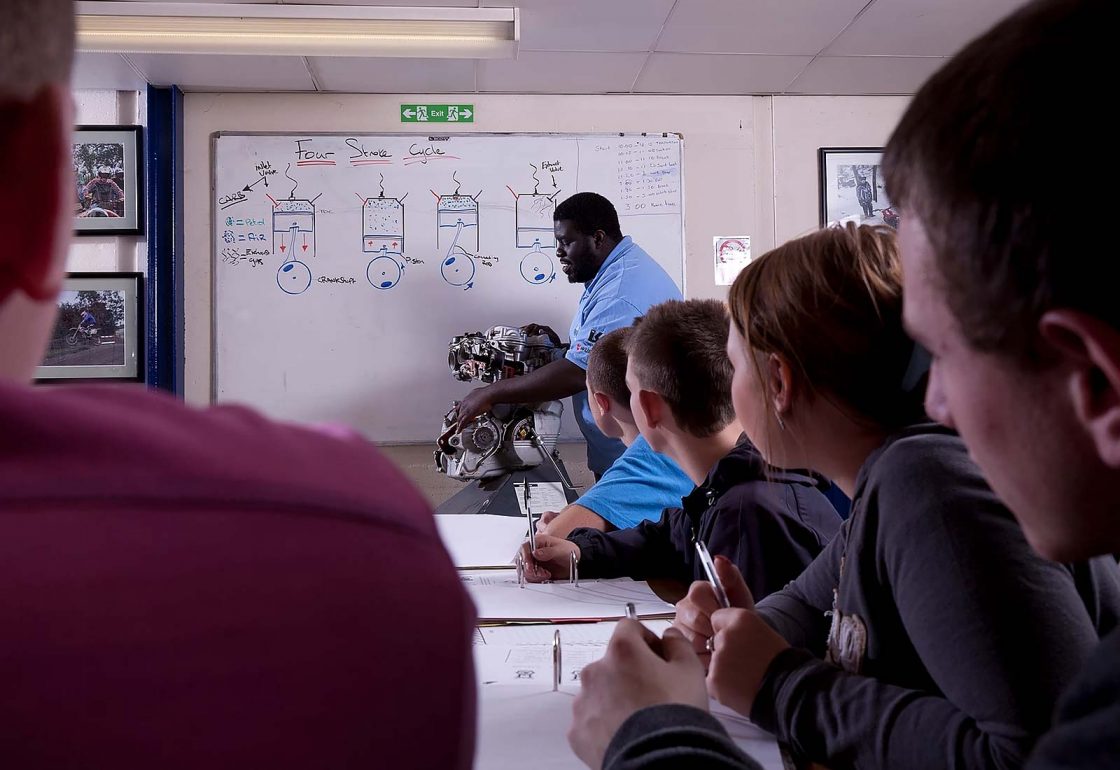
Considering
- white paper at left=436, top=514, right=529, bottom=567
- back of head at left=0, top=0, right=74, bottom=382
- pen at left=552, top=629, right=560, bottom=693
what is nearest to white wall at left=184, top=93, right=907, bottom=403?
white paper at left=436, top=514, right=529, bottom=567

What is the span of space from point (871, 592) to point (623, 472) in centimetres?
122

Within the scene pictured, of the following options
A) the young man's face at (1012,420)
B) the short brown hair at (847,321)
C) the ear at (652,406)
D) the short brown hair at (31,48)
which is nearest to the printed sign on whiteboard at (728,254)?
the ear at (652,406)

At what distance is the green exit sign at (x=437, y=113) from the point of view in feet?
12.1

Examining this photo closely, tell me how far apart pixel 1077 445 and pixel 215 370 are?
3722mm

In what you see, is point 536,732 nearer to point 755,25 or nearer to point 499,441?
point 499,441

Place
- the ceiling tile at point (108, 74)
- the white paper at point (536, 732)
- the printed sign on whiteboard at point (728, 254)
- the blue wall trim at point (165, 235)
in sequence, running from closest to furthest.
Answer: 1. the white paper at point (536, 732)
2. the ceiling tile at point (108, 74)
3. the blue wall trim at point (165, 235)
4. the printed sign on whiteboard at point (728, 254)

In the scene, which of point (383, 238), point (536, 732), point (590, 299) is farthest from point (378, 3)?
point (536, 732)

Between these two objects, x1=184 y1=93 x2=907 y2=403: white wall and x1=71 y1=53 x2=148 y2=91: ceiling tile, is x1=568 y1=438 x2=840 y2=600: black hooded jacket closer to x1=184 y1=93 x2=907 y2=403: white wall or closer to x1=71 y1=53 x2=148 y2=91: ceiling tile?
x1=184 y1=93 x2=907 y2=403: white wall

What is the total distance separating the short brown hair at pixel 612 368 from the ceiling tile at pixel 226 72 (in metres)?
2.07

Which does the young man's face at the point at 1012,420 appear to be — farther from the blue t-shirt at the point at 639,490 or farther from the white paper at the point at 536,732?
the blue t-shirt at the point at 639,490

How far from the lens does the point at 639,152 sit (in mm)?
3750

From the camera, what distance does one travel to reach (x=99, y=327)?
3.61m

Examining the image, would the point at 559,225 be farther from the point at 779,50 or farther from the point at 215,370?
the point at 215,370

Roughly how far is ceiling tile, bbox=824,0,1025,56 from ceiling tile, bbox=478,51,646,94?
2.74ft
